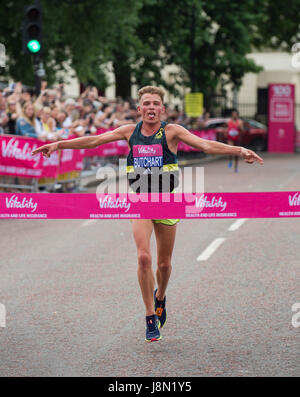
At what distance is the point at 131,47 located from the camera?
31312 millimetres

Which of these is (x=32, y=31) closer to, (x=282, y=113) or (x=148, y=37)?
(x=148, y=37)

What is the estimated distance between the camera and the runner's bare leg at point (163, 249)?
676 cm

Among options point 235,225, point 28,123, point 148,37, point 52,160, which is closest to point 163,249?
point 235,225

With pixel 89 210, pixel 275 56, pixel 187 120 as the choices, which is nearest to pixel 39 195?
pixel 89 210

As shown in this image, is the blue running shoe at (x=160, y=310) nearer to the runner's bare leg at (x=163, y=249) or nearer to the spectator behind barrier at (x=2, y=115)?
the runner's bare leg at (x=163, y=249)

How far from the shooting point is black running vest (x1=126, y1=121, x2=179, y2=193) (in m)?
6.59

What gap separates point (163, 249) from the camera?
270 inches

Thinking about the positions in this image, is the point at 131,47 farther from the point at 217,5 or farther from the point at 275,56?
the point at 275,56

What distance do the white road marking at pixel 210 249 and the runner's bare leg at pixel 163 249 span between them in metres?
3.70

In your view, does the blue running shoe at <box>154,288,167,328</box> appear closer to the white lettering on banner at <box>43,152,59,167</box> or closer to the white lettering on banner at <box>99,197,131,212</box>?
the white lettering on banner at <box>99,197,131,212</box>

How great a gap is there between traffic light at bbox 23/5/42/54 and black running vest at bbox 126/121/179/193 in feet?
39.8

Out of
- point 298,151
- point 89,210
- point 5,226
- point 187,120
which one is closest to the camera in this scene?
point 89,210

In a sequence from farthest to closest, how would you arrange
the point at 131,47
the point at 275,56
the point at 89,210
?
the point at 275,56
the point at 131,47
the point at 89,210
